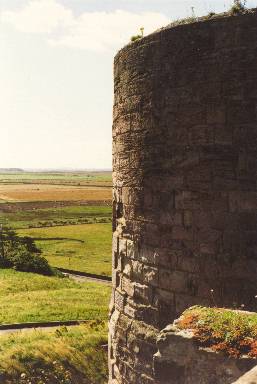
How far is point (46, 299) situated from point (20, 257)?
1092cm

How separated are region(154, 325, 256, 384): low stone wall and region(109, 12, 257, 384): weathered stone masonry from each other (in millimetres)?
1397

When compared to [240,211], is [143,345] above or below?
below

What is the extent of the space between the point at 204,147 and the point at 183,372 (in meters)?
2.57

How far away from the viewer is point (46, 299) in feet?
74.5

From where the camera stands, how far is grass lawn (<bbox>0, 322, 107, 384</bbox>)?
1177 centimetres

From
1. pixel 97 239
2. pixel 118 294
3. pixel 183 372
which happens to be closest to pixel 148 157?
pixel 118 294

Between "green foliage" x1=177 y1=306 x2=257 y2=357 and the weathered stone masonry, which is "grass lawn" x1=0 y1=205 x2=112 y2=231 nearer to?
the weathered stone masonry

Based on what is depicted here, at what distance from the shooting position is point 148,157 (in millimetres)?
6137

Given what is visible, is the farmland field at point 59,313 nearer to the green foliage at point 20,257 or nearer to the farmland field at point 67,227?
the farmland field at point 67,227

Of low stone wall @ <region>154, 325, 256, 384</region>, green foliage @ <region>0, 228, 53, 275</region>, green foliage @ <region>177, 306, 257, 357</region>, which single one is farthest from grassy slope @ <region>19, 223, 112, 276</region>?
low stone wall @ <region>154, 325, 256, 384</region>

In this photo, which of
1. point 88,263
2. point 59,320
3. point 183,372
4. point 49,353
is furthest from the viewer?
point 88,263

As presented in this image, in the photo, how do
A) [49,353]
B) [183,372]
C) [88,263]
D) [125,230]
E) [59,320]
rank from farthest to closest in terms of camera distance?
[88,263] → [59,320] → [49,353] → [125,230] → [183,372]

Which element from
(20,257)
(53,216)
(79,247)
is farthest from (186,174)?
(53,216)

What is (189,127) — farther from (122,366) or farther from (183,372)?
(122,366)
